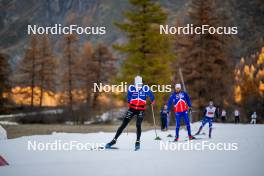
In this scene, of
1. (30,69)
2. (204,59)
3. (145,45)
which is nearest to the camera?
(145,45)

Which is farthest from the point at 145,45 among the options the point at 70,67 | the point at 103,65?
the point at 103,65

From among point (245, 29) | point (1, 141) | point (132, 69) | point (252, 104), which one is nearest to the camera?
point (1, 141)

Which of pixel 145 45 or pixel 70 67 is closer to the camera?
pixel 145 45

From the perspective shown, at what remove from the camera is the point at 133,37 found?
120 ft

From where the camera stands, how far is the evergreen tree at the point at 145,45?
3578cm

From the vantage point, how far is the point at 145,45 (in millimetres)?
36000

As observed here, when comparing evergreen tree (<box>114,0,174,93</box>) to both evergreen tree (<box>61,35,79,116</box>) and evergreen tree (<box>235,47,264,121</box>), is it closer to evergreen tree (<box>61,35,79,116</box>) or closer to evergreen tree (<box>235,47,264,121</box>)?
evergreen tree (<box>61,35,79,116</box>)

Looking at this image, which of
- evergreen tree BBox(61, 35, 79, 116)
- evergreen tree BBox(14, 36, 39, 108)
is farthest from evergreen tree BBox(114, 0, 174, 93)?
evergreen tree BBox(14, 36, 39, 108)

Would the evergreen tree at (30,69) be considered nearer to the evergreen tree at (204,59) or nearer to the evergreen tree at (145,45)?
the evergreen tree at (204,59)

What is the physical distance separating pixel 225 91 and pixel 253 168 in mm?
38619

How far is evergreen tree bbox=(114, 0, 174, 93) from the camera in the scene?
117 ft

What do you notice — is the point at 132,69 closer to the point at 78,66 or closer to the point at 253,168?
the point at 78,66

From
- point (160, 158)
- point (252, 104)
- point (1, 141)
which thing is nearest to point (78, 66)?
point (252, 104)

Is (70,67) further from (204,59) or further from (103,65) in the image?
(204,59)
